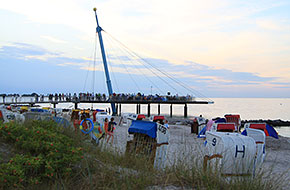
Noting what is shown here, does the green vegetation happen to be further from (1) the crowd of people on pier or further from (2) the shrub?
(1) the crowd of people on pier

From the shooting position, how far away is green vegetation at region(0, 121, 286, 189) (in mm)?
4113

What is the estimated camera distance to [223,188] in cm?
421

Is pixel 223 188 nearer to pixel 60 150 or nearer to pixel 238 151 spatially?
pixel 238 151

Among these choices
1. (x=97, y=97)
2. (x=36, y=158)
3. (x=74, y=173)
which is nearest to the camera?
(x=36, y=158)

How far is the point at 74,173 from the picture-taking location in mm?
4738

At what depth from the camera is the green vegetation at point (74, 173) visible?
4.11 m

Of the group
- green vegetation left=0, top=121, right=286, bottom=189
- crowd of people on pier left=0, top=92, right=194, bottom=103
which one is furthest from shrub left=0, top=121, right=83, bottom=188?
crowd of people on pier left=0, top=92, right=194, bottom=103

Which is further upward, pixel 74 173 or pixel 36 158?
pixel 36 158

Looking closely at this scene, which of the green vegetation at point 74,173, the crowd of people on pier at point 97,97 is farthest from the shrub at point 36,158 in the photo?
the crowd of people on pier at point 97,97

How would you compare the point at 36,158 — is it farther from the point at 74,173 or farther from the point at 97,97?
the point at 97,97

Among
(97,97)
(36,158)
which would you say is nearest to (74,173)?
(36,158)

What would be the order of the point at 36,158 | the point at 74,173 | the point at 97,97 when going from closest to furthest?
the point at 36,158
the point at 74,173
the point at 97,97

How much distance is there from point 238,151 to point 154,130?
6.08 feet

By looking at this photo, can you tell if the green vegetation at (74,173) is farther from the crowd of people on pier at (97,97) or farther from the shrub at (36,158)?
the crowd of people on pier at (97,97)
